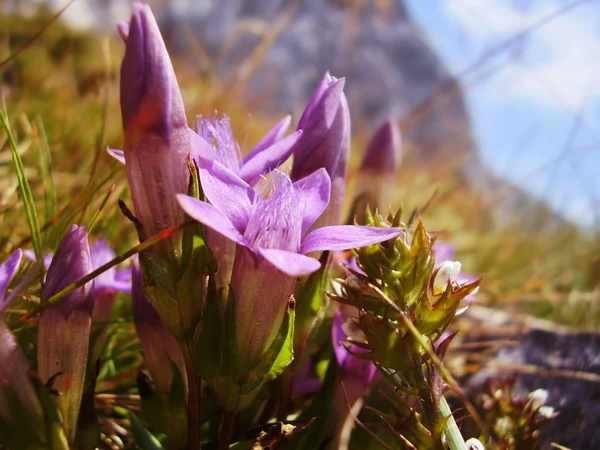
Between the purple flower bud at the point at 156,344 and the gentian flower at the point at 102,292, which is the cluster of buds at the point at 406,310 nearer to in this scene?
the purple flower bud at the point at 156,344

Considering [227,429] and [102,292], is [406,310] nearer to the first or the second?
[227,429]

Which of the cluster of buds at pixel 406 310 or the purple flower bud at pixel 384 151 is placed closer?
the cluster of buds at pixel 406 310

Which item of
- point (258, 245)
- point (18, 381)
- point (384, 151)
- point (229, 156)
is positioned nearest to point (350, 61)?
point (384, 151)

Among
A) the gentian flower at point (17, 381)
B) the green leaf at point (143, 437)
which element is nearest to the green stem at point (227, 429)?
the green leaf at point (143, 437)

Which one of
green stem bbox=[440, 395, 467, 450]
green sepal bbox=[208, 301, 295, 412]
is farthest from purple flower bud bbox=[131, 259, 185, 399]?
green stem bbox=[440, 395, 467, 450]

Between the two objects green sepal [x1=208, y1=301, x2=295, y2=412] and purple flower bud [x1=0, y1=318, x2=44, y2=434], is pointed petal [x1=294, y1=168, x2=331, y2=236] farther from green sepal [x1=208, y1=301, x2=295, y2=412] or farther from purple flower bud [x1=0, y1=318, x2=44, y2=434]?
purple flower bud [x1=0, y1=318, x2=44, y2=434]
